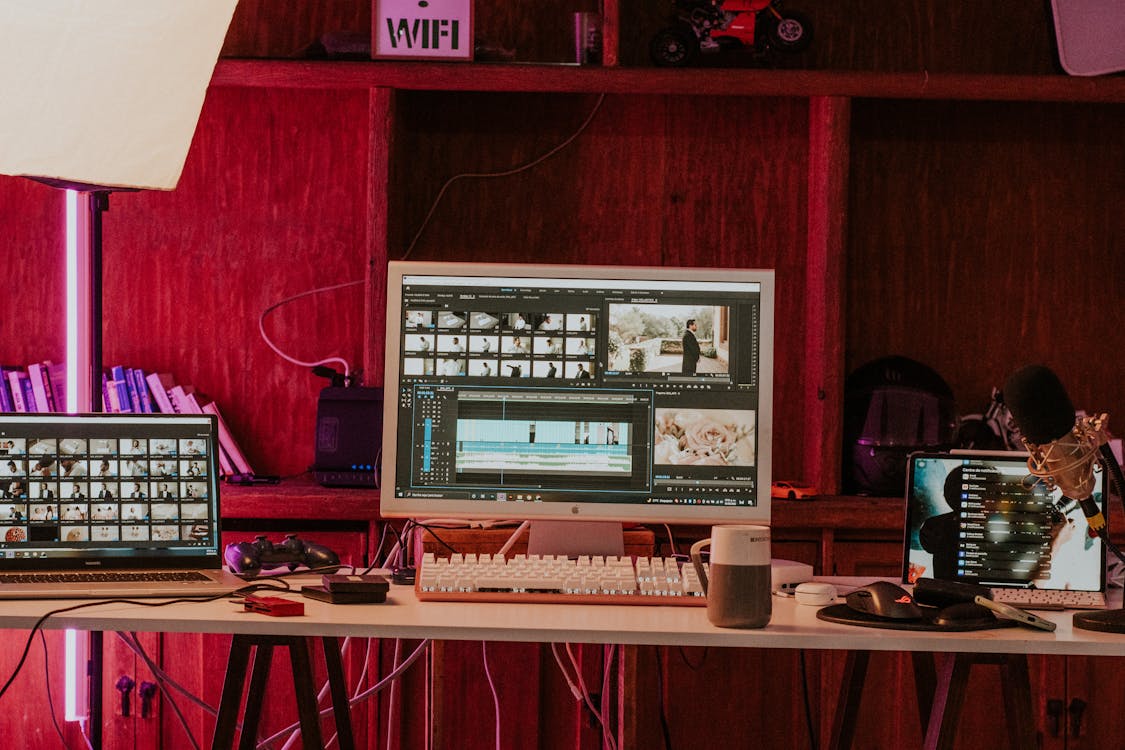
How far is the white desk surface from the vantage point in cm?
169

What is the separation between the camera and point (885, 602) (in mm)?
1795

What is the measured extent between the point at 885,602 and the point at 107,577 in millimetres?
1221

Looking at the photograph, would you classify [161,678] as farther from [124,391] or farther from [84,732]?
[124,391]

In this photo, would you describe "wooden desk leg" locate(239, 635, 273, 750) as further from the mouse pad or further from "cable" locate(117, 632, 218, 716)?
the mouse pad

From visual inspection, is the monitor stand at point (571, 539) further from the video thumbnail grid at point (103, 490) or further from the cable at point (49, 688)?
the cable at point (49, 688)

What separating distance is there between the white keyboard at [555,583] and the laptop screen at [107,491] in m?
0.42

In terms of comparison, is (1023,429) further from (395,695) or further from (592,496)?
(395,695)

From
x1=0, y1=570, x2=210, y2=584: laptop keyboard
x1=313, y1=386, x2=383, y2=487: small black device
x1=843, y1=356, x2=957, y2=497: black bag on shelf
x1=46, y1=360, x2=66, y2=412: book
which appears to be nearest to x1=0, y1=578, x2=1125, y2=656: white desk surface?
x1=0, y1=570, x2=210, y2=584: laptop keyboard

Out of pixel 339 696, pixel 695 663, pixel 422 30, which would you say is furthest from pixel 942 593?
pixel 422 30

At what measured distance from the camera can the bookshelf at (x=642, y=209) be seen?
11.4 ft

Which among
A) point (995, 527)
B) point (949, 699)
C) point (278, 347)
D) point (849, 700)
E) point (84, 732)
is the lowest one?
point (84, 732)

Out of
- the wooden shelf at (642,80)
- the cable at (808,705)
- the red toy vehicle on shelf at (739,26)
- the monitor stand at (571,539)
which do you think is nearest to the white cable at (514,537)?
the monitor stand at (571,539)

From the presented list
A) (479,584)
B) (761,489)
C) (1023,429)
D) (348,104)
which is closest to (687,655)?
(761,489)

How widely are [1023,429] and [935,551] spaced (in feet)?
1.53
